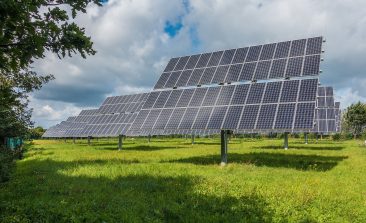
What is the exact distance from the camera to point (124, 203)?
1045cm

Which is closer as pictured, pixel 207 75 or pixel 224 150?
pixel 224 150

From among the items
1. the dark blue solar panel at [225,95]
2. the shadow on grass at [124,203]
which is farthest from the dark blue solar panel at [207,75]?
the shadow on grass at [124,203]

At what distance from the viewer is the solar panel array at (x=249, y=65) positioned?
69.8 ft

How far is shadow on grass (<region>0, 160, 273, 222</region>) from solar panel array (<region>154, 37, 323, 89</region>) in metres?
10.2

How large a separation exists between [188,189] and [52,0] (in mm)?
7630

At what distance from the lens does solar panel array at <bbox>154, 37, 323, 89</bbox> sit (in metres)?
21.3

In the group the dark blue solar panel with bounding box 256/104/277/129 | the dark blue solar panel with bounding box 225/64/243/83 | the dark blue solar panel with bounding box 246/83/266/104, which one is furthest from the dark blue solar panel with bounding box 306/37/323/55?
the dark blue solar panel with bounding box 256/104/277/129

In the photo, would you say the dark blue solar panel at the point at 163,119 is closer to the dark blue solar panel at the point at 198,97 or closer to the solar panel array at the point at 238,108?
the solar panel array at the point at 238,108

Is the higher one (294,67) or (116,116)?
(294,67)

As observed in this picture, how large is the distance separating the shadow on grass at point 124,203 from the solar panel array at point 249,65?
10158 mm

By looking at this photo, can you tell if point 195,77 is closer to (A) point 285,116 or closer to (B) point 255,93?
(B) point 255,93

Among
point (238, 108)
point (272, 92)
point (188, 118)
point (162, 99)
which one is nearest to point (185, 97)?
point (162, 99)

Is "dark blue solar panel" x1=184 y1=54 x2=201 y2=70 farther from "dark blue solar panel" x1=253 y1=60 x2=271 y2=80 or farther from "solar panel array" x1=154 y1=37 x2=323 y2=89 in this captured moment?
"dark blue solar panel" x1=253 y1=60 x2=271 y2=80

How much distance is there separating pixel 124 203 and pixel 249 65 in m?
15.3
